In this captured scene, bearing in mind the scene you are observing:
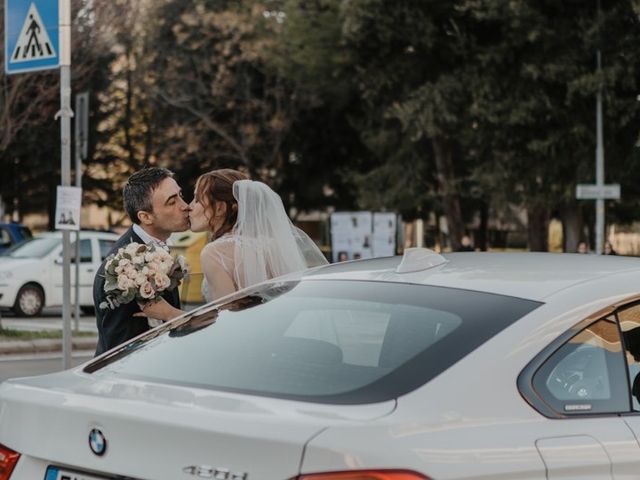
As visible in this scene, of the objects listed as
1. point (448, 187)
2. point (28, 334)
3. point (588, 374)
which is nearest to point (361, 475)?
point (588, 374)

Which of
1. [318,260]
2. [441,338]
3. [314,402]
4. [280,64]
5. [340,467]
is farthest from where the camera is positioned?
[280,64]

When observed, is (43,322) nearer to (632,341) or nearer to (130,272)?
(130,272)

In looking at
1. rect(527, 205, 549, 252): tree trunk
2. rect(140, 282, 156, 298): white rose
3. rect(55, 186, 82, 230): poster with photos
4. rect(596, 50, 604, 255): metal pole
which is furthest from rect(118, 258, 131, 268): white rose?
rect(527, 205, 549, 252): tree trunk

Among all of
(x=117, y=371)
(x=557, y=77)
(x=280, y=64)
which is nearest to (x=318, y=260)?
(x=117, y=371)

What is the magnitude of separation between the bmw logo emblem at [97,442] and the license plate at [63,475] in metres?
0.07

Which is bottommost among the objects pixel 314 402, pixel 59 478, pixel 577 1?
pixel 59 478

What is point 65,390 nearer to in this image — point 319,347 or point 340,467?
point 319,347

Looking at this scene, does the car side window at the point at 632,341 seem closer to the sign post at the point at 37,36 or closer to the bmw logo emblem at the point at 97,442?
the bmw logo emblem at the point at 97,442

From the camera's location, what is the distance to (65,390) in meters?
3.49

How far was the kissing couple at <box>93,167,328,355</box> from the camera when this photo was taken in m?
5.36

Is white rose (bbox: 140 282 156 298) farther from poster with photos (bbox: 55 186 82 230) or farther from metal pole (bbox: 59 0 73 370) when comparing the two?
poster with photos (bbox: 55 186 82 230)

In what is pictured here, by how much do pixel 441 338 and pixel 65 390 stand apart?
3.46 feet

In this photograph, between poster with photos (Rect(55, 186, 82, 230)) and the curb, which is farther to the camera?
the curb

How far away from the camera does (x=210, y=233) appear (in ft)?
19.9
